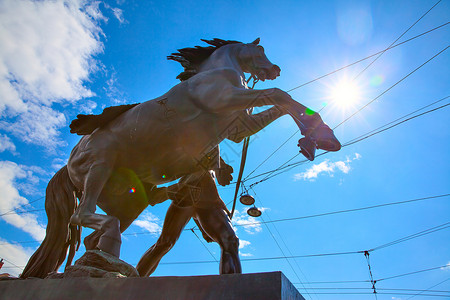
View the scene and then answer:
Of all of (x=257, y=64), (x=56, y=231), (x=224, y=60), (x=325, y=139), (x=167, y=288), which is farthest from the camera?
(x=257, y=64)

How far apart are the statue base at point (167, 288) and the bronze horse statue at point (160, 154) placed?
0.60 meters

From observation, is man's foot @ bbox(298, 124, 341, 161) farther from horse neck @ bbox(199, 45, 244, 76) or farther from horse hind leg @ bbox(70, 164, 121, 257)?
horse hind leg @ bbox(70, 164, 121, 257)

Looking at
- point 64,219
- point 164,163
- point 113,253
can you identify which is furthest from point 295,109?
point 64,219

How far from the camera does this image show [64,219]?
3.46 metres

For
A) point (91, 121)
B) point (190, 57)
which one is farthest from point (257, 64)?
point (91, 121)

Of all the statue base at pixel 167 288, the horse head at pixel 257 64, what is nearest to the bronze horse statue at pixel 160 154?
the horse head at pixel 257 64

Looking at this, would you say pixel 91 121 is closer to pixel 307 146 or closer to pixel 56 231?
pixel 56 231

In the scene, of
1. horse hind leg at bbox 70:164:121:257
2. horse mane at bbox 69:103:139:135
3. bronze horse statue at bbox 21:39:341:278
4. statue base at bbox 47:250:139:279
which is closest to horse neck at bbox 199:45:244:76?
bronze horse statue at bbox 21:39:341:278

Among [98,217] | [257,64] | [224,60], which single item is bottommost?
[98,217]

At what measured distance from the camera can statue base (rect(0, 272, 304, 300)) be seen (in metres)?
1.96

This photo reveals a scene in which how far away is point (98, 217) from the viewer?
2930 millimetres

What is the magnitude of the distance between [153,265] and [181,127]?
4.71ft

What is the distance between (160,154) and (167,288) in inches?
53.9

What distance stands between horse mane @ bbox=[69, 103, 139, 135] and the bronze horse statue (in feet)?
0.07
